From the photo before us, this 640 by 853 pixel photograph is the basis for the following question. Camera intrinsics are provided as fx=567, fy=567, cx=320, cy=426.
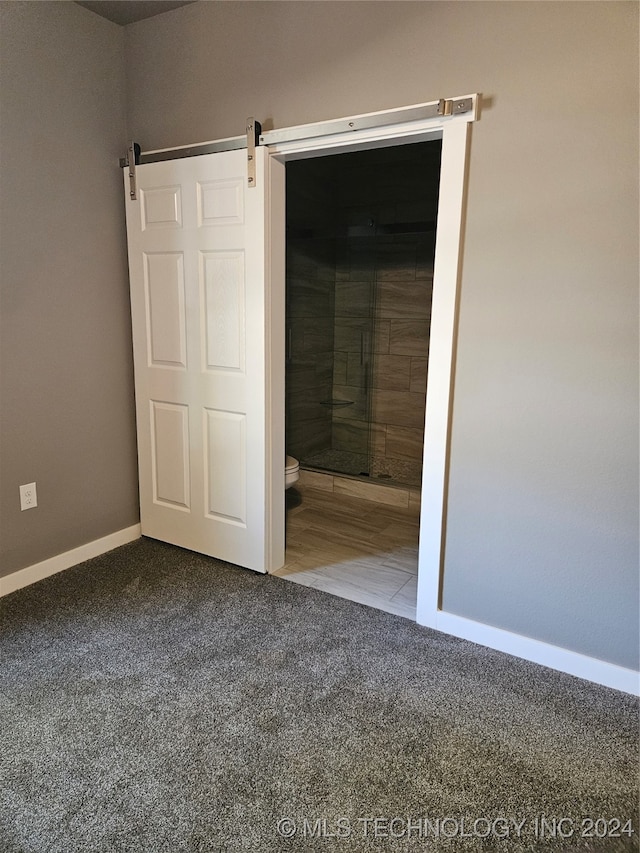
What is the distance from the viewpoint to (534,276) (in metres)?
1.95

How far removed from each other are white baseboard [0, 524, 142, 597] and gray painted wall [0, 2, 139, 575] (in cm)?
4

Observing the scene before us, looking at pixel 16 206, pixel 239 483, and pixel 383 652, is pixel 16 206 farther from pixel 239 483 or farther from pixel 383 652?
pixel 383 652

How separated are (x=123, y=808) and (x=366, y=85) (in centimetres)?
250

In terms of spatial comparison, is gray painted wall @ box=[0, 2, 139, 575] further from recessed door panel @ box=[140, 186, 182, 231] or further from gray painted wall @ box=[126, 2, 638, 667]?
gray painted wall @ box=[126, 2, 638, 667]

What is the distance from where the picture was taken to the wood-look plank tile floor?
2.65 meters

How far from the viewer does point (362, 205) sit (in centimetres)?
434

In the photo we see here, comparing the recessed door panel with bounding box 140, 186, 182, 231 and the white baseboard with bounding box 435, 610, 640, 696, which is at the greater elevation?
the recessed door panel with bounding box 140, 186, 182, 231

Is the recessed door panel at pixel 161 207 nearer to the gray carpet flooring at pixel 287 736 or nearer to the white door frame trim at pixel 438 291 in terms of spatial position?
the white door frame trim at pixel 438 291

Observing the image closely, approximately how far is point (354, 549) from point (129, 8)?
2.83 meters

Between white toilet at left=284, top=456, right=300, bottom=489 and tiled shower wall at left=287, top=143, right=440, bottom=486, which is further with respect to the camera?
tiled shower wall at left=287, top=143, right=440, bottom=486

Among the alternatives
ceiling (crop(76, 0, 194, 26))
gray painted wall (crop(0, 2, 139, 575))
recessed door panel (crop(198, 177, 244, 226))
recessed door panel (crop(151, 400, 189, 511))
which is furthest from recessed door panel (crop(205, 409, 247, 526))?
ceiling (crop(76, 0, 194, 26))

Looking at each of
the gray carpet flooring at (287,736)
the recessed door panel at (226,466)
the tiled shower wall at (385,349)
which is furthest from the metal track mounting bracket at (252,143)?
the tiled shower wall at (385,349)

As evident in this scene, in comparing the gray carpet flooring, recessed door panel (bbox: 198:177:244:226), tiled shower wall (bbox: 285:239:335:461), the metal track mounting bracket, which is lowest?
the gray carpet flooring

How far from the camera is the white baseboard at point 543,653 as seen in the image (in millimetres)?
1992
